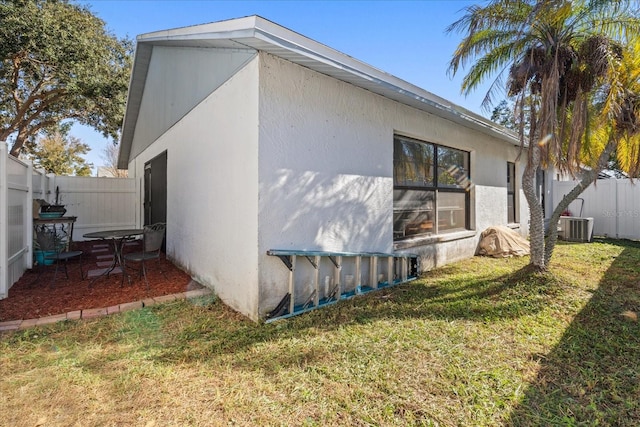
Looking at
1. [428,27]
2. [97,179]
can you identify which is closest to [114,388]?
[428,27]

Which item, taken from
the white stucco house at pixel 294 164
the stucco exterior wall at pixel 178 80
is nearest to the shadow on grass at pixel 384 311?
the white stucco house at pixel 294 164

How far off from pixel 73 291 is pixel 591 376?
6059mm

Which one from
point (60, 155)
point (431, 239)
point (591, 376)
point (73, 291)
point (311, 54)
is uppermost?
point (60, 155)

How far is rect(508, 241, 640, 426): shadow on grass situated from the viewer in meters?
2.06

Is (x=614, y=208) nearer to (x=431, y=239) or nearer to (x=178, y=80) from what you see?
(x=431, y=239)

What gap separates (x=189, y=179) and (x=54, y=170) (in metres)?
22.7

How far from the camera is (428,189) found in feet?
20.6

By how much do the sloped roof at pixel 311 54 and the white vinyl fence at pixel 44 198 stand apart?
9.56 ft

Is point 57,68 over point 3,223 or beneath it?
over

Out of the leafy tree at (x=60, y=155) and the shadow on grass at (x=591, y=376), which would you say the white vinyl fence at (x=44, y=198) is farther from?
the leafy tree at (x=60, y=155)

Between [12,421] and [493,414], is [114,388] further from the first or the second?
[493,414]

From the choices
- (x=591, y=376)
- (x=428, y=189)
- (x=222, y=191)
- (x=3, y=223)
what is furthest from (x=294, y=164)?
(x=3, y=223)

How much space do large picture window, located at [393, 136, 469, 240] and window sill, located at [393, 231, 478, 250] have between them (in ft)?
0.43

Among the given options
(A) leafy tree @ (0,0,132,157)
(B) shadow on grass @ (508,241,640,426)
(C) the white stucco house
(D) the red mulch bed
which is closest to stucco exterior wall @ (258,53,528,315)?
(C) the white stucco house
